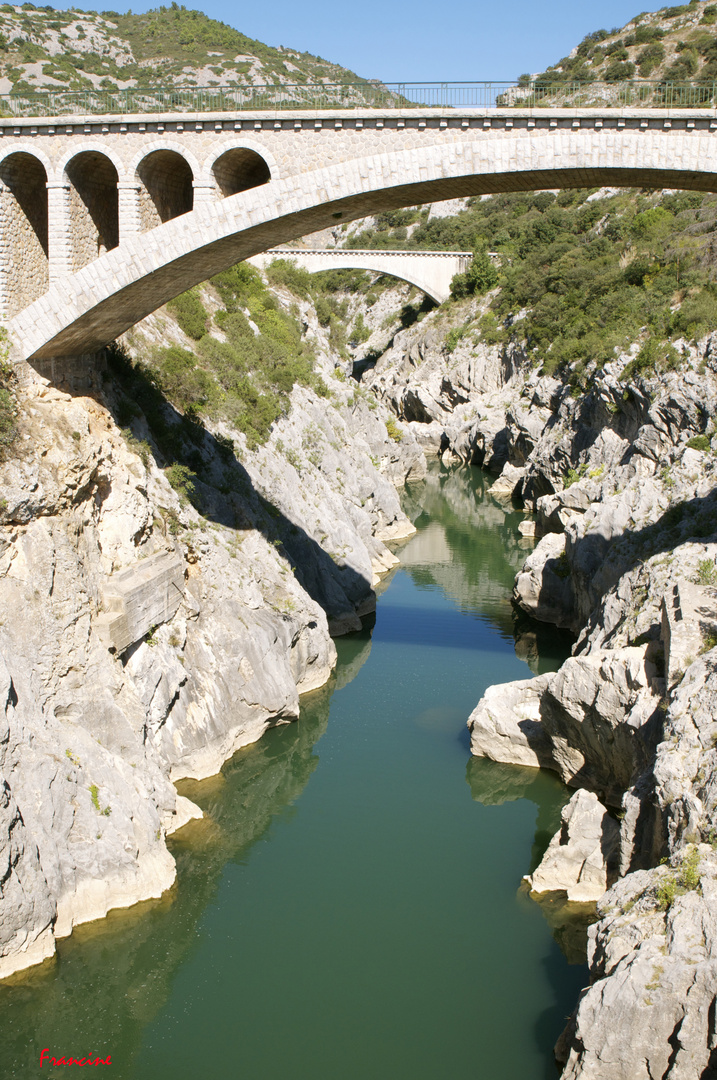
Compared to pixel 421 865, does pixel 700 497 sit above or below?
above

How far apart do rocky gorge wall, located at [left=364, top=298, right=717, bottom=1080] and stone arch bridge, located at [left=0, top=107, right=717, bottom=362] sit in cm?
784

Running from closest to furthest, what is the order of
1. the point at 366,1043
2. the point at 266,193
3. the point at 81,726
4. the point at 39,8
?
the point at 366,1043 → the point at 81,726 → the point at 266,193 → the point at 39,8

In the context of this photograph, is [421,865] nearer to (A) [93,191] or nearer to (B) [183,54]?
(A) [93,191]

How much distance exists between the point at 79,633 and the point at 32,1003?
18.3ft

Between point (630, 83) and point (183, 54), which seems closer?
point (630, 83)

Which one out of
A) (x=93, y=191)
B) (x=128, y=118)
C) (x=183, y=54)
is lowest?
(x=93, y=191)

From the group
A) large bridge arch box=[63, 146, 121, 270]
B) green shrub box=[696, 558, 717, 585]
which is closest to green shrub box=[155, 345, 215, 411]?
large bridge arch box=[63, 146, 121, 270]

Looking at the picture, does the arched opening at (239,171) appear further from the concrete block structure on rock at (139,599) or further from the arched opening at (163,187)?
the concrete block structure on rock at (139,599)

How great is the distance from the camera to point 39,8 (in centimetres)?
6669

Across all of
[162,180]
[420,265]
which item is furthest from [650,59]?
[162,180]

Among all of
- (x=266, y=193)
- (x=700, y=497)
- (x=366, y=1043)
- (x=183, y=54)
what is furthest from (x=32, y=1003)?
(x=183, y=54)
